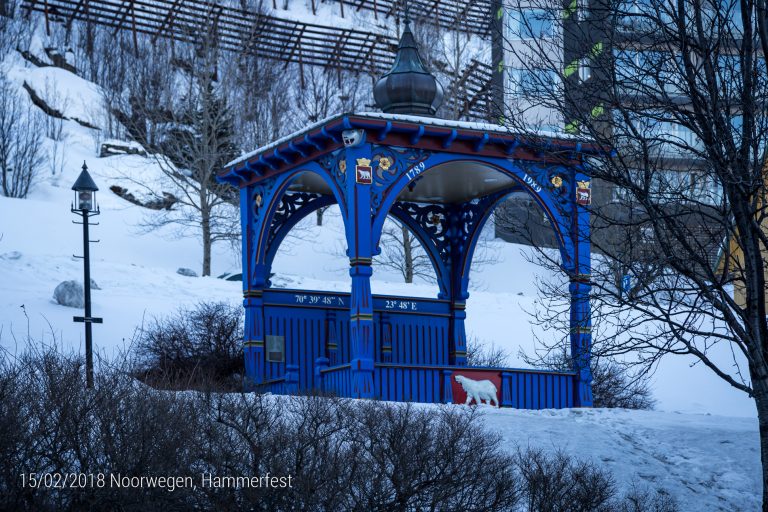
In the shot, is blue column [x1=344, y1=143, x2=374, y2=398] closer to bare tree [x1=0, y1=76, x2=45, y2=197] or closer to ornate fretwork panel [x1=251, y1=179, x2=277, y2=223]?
ornate fretwork panel [x1=251, y1=179, x2=277, y2=223]

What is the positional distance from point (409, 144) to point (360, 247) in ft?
5.11

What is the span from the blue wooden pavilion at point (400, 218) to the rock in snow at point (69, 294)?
209 inches

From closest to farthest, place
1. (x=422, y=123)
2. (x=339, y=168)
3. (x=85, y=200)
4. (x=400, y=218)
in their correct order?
(x=422, y=123), (x=339, y=168), (x=85, y=200), (x=400, y=218)

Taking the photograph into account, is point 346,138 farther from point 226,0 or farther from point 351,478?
point 226,0

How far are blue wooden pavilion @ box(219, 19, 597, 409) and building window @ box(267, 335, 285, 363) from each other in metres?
0.02

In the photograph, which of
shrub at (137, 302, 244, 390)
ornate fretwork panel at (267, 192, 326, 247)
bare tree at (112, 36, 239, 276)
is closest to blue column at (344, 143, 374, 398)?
ornate fretwork panel at (267, 192, 326, 247)

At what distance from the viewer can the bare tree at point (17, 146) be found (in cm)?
3762

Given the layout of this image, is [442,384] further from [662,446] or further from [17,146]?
[17,146]

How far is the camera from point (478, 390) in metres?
14.3

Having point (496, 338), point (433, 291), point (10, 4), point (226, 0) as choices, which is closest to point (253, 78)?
point (226, 0)

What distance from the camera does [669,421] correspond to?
13.5 meters

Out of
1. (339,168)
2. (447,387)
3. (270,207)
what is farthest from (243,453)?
(270,207)

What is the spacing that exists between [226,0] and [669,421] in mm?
40206

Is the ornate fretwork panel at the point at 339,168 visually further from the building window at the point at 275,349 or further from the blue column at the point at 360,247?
A: the building window at the point at 275,349
